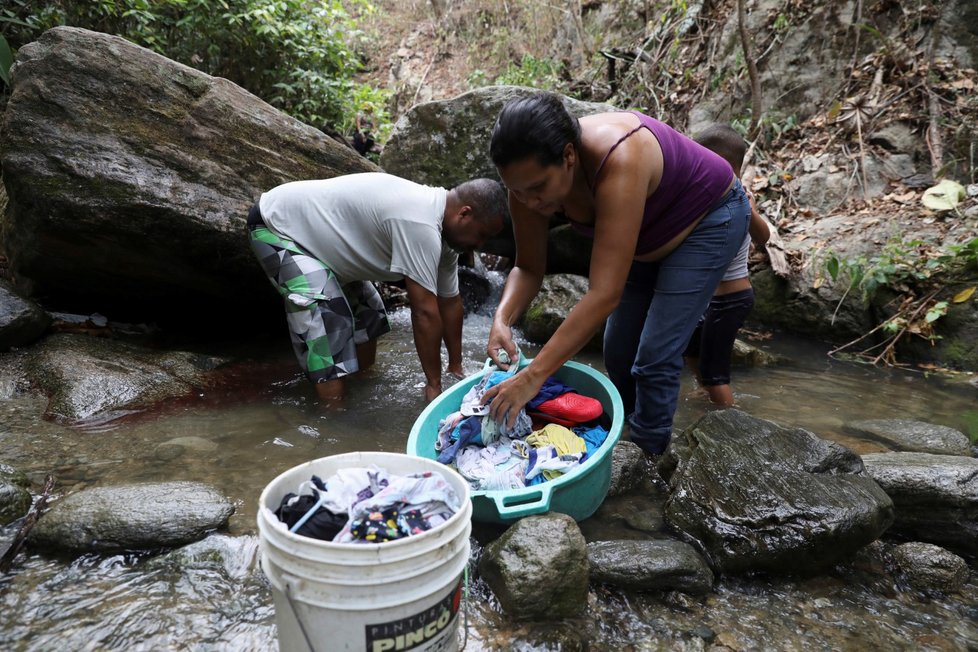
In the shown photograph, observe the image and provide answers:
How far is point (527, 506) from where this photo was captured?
77.5 inches

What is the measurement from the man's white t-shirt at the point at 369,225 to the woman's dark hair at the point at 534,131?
1.29m

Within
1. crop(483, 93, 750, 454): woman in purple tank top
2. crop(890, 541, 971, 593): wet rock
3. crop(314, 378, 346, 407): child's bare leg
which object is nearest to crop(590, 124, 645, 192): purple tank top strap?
crop(483, 93, 750, 454): woman in purple tank top

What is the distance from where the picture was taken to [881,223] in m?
5.54

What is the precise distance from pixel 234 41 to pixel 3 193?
2913 millimetres

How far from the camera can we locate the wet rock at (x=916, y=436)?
3.05 m

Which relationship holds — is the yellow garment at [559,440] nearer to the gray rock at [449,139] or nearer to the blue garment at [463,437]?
the blue garment at [463,437]

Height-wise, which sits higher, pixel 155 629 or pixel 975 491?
pixel 975 491

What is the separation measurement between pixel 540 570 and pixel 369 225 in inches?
83.8

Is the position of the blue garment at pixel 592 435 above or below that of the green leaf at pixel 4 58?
below

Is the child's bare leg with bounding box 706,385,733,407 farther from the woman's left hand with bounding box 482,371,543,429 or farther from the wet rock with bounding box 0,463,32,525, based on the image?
the wet rock with bounding box 0,463,32,525

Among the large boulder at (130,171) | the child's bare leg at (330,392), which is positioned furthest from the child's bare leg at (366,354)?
the large boulder at (130,171)

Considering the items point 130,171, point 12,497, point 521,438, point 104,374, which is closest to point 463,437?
point 521,438

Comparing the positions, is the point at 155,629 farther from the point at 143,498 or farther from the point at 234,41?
the point at 234,41

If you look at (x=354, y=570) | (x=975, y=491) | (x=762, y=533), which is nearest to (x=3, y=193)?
(x=354, y=570)
